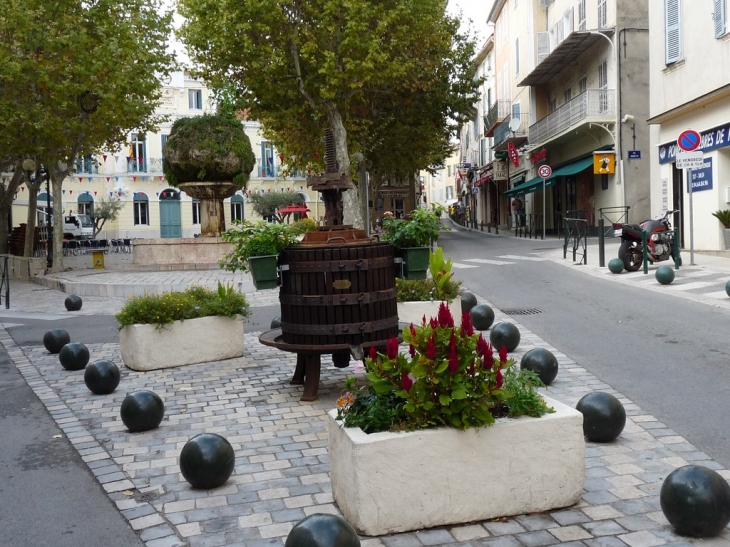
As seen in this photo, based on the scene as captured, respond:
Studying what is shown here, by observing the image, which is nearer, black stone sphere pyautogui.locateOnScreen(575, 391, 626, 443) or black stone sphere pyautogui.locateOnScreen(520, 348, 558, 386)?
black stone sphere pyautogui.locateOnScreen(575, 391, 626, 443)

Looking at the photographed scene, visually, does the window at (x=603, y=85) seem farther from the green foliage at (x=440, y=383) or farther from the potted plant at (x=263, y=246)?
the green foliage at (x=440, y=383)

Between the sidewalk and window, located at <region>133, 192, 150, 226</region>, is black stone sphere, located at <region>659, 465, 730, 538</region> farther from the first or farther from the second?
window, located at <region>133, 192, 150, 226</region>

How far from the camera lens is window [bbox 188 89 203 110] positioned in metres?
57.4

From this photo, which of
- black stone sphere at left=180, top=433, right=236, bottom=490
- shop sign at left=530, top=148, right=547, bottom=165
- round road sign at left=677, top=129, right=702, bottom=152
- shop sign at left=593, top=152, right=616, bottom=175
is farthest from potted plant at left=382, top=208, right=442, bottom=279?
shop sign at left=530, top=148, right=547, bottom=165

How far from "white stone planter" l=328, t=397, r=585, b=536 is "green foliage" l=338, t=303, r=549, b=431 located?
8cm

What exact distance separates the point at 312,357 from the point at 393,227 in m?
1.46

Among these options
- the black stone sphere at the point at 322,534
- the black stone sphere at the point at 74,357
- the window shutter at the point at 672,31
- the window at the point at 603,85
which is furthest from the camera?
the window at the point at 603,85

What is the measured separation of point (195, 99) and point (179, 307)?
5150cm

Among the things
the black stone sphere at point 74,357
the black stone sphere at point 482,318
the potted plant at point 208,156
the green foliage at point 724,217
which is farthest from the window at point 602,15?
the black stone sphere at point 74,357

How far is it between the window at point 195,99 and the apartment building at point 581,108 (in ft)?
74.0

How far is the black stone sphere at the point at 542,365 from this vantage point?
7.32 metres

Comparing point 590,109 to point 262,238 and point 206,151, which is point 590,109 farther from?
point 262,238

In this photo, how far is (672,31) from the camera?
21.7 m

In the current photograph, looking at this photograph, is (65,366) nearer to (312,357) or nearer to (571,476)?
(312,357)
